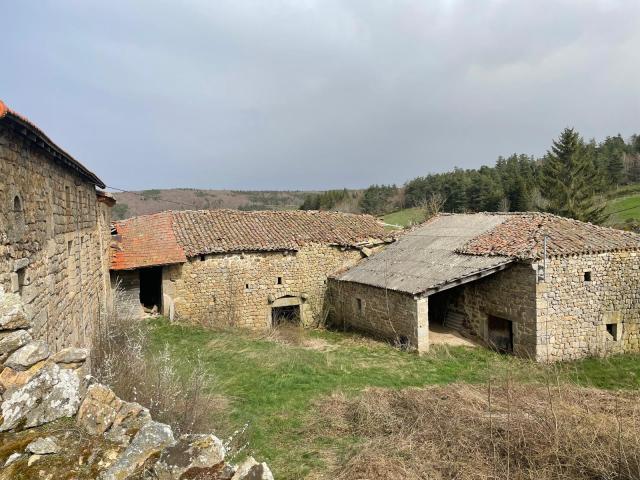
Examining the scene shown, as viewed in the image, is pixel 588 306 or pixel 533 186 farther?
pixel 533 186

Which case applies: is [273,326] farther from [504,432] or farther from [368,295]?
[504,432]

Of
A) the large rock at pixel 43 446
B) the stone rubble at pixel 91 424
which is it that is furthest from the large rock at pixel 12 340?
the large rock at pixel 43 446

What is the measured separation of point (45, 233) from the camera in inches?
236

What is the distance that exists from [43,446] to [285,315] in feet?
50.6

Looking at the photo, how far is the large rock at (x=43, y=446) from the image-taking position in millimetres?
2342

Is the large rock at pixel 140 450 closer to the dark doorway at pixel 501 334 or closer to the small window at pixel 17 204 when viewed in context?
the small window at pixel 17 204

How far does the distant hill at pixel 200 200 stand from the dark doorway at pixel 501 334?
5441 centimetres

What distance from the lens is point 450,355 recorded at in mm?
12289

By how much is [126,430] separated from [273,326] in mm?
14513

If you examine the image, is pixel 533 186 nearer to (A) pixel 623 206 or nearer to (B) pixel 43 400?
(A) pixel 623 206

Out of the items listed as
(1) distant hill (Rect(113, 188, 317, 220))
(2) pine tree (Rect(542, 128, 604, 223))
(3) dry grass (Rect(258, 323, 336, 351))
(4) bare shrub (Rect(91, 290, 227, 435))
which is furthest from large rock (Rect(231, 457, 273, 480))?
(1) distant hill (Rect(113, 188, 317, 220))

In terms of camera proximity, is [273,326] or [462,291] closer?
[462,291]

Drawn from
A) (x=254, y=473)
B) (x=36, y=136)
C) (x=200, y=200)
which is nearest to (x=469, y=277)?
(x=36, y=136)

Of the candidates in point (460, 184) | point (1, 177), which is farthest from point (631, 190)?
point (1, 177)
